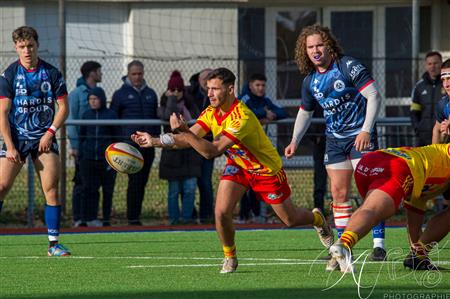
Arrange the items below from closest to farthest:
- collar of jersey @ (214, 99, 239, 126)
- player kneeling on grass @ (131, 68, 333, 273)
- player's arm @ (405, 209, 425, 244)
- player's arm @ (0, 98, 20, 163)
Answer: player's arm @ (405, 209, 425, 244) < player kneeling on grass @ (131, 68, 333, 273) < collar of jersey @ (214, 99, 239, 126) < player's arm @ (0, 98, 20, 163)

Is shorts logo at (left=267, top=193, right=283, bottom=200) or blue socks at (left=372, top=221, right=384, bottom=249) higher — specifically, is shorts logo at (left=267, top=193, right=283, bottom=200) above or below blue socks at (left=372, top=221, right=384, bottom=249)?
above

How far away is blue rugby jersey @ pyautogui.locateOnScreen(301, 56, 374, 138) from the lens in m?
10.5

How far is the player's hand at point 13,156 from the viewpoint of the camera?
1152cm

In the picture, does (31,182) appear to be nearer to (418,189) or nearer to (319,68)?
(319,68)

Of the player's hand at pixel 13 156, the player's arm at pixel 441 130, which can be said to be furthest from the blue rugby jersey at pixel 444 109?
the player's hand at pixel 13 156

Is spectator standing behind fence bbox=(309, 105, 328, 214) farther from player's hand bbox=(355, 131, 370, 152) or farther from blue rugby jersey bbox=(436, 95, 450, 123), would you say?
player's hand bbox=(355, 131, 370, 152)

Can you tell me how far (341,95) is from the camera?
1053 cm

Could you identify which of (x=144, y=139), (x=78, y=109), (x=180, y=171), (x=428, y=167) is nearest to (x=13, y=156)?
(x=144, y=139)

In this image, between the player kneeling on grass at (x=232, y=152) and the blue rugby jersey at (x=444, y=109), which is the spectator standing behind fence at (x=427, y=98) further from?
the player kneeling on grass at (x=232, y=152)

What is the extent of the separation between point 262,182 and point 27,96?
297 centimetres

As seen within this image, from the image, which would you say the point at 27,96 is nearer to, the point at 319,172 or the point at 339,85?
the point at 339,85

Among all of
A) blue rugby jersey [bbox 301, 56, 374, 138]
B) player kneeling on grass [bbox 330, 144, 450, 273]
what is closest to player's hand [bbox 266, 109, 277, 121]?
blue rugby jersey [bbox 301, 56, 374, 138]

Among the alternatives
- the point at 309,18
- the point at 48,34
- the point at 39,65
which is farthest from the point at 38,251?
the point at 309,18

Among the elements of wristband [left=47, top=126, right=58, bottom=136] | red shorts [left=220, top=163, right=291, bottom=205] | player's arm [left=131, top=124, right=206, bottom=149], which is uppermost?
wristband [left=47, top=126, right=58, bottom=136]
